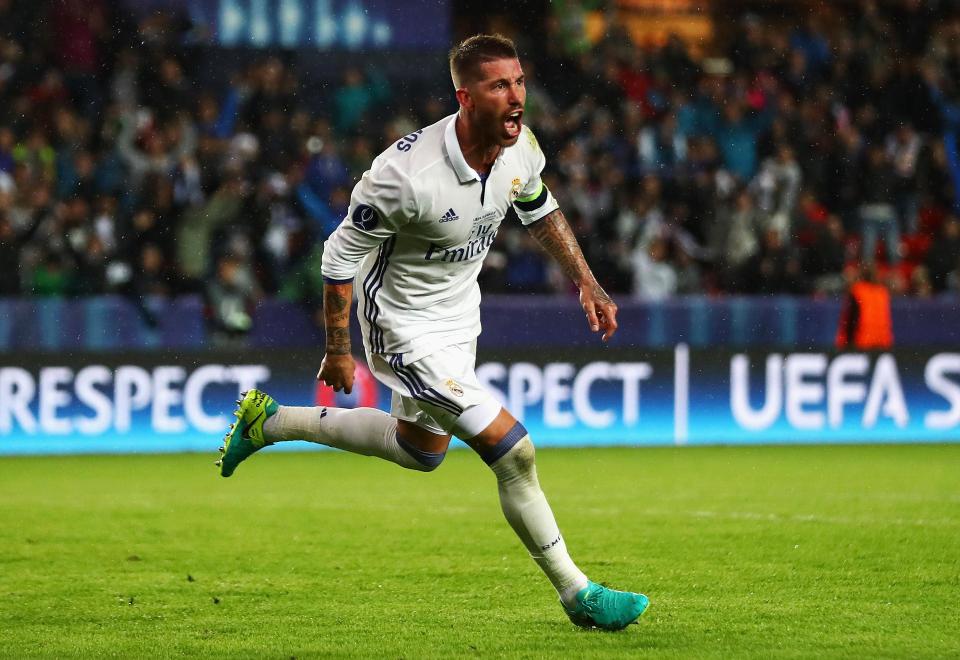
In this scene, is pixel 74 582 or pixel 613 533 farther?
pixel 613 533

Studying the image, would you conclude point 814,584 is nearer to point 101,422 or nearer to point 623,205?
point 101,422

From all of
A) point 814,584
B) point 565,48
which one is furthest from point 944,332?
point 814,584

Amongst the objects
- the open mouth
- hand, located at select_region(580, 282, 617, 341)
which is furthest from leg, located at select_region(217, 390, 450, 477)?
the open mouth

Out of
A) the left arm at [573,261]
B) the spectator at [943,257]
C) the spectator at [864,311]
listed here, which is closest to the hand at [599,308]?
the left arm at [573,261]

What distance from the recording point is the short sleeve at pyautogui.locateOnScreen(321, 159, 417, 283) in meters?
5.66

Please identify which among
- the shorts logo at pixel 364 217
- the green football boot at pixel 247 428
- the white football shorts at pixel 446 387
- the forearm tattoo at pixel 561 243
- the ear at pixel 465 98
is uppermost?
the ear at pixel 465 98

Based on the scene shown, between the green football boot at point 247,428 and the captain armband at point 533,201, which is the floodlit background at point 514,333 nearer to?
the green football boot at point 247,428

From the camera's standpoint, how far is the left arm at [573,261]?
6043 millimetres

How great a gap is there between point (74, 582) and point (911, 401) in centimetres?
899

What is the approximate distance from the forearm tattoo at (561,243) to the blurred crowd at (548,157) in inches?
325

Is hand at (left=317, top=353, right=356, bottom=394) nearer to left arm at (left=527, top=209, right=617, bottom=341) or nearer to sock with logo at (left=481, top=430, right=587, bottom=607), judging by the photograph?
sock with logo at (left=481, top=430, right=587, bottom=607)

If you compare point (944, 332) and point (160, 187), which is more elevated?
point (160, 187)

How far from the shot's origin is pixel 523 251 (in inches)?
628

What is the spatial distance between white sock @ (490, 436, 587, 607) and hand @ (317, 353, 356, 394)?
624 millimetres
